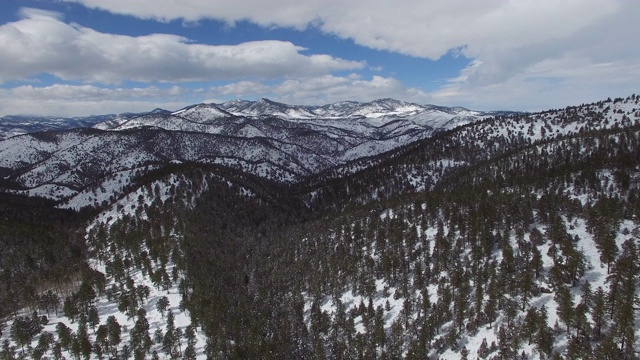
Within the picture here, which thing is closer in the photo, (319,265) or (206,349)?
(206,349)

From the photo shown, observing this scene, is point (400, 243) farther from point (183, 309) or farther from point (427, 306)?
point (183, 309)

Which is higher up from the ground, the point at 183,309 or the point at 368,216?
the point at 368,216

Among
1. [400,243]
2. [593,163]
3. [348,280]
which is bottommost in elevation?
[348,280]

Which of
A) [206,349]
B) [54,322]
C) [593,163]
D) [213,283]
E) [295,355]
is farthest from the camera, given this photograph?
[593,163]

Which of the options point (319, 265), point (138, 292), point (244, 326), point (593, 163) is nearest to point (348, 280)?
point (319, 265)

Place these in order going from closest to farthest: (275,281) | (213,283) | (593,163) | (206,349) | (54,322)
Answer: (206,349)
(54,322)
(213,283)
(275,281)
(593,163)

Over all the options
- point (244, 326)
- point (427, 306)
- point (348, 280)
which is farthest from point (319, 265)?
point (427, 306)

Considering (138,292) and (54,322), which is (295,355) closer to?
(138,292)

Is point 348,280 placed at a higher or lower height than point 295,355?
higher

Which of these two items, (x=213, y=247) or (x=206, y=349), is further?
(x=213, y=247)
